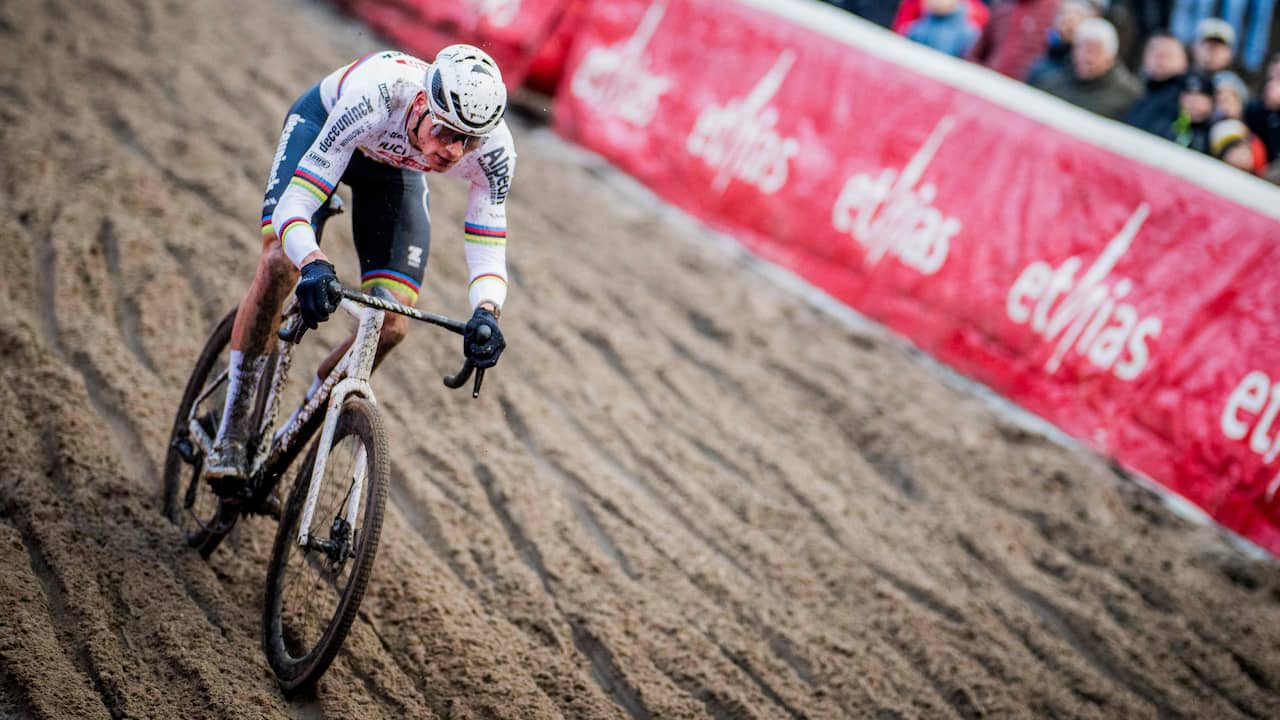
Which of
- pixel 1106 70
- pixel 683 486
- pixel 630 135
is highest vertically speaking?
pixel 1106 70

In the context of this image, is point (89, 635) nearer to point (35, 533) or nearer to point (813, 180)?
point (35, 533)

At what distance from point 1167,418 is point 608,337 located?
378 centimetres

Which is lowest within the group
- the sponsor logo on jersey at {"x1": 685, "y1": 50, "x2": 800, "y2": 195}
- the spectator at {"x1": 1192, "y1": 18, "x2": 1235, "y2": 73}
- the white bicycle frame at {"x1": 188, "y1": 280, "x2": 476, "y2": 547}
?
the white bicycle frame at {"x1": 188, "y1": 280, "x2": 476, "y2": 547}

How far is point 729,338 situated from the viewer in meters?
7.70

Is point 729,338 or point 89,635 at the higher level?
point 729,338

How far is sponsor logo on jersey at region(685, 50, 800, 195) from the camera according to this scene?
9109mm

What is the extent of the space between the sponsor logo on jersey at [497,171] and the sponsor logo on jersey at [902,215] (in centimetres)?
491

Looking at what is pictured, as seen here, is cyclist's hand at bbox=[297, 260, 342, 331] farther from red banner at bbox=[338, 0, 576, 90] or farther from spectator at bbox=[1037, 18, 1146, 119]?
red banner at bbox=[338, 0, 576, 90]

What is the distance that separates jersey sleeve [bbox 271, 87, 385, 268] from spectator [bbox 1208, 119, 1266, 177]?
7.13 metres

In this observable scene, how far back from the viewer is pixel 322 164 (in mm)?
3859

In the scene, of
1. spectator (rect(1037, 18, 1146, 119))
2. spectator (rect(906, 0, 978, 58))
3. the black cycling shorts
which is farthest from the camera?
spectator (rect(906, 0, 978, 58))

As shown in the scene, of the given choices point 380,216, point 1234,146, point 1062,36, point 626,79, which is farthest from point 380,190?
point 1062,36

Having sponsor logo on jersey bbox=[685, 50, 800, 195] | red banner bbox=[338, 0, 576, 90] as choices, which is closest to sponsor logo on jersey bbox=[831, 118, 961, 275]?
sponsor logo on jersey bbox=[685, 50, 800, 195]

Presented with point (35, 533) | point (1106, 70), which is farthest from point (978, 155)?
point (35, 533)
